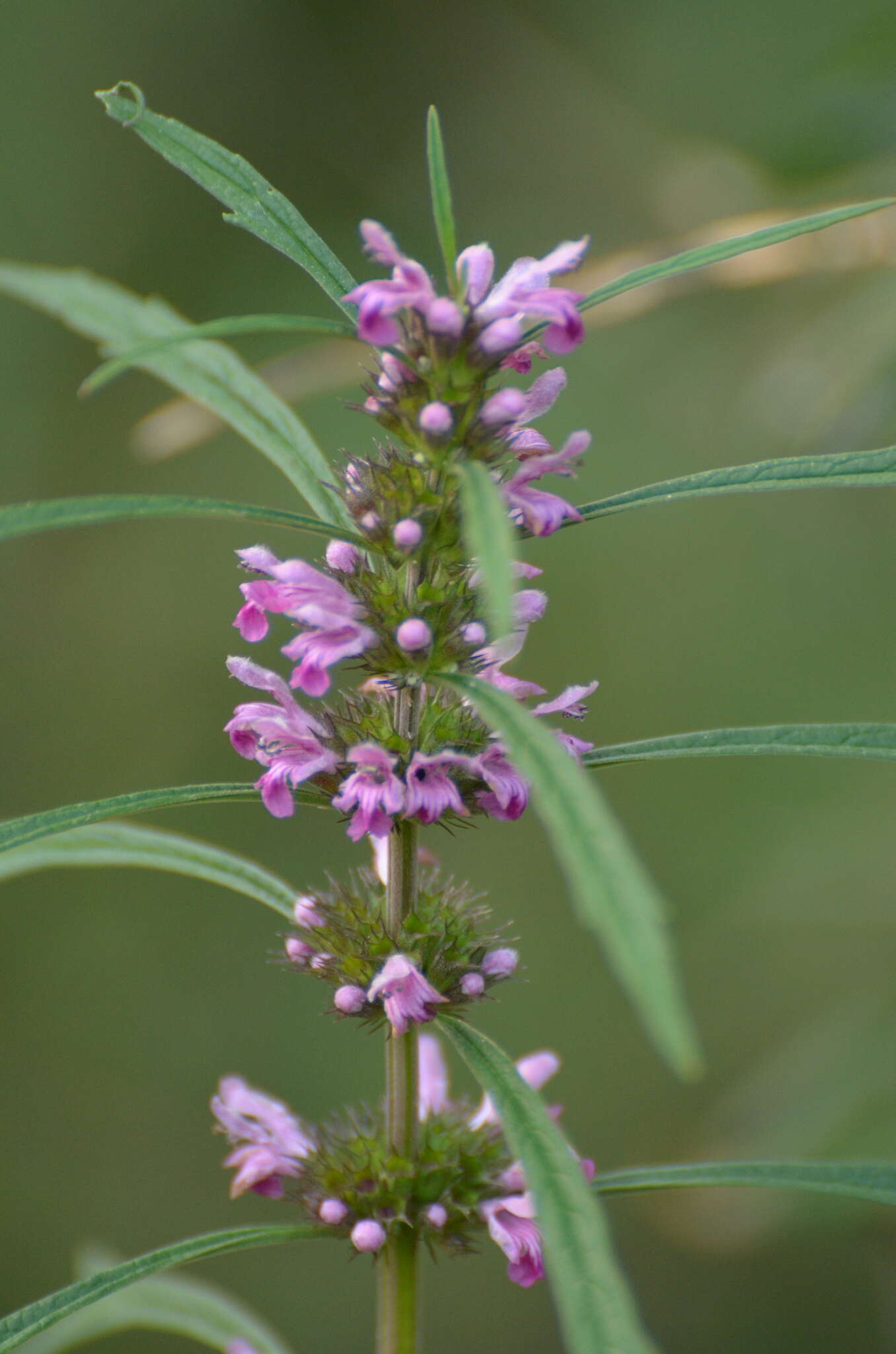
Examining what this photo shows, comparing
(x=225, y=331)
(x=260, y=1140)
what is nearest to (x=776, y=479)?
(x=225, y=331)

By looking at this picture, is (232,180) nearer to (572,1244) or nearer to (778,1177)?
(572,1244)

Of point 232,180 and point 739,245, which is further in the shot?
point 232,180

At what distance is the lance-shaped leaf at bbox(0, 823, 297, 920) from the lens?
1397 mm

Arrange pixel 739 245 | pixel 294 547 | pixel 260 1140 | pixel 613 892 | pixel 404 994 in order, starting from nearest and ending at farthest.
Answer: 1. pixel 613 892
2. pixel 739 245
3. pixel 404 994
4. pixel 260 1140
5. pixel 294 547

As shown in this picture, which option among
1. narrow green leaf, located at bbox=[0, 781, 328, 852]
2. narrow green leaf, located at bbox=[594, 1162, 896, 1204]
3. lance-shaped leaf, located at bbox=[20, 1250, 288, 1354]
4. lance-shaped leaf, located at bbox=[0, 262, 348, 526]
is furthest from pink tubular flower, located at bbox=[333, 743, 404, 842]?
lance-shaped leaf, located at bbox=[20, 1250, 288, 1354]

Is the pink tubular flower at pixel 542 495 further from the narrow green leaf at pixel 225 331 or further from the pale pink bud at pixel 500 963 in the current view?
the pale pink bud at pixel 500 963

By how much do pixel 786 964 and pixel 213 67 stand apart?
14.7ft

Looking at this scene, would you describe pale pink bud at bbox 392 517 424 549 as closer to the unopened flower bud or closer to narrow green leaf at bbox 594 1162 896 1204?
the unopened flower bud

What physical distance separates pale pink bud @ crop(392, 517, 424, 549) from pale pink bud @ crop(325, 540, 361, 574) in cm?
11

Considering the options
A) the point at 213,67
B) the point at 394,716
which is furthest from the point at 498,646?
the point at 213,67

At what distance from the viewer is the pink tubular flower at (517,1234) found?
127 centimetres

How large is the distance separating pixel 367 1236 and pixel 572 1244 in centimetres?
49

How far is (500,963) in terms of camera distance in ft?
4.40

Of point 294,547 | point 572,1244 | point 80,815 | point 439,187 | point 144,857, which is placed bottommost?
point 572,1244
